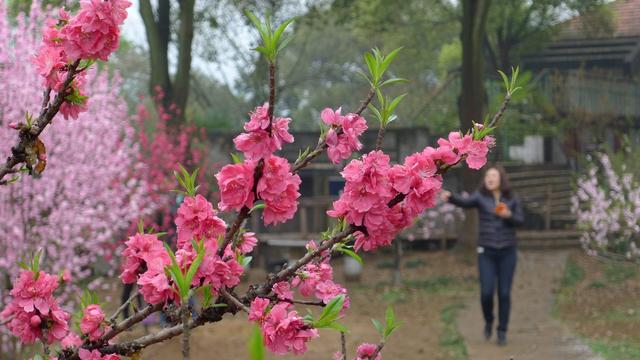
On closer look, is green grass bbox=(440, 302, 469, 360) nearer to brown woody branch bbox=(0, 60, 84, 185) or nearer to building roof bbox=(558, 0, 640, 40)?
brown woody branch bbox=(0, 60, 84, 185)

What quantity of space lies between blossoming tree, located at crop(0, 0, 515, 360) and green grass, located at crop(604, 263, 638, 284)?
13121 mm

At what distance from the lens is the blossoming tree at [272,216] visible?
1.98m

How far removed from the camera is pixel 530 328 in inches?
413

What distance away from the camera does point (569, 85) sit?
2486 cm

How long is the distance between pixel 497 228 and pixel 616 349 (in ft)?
6.07

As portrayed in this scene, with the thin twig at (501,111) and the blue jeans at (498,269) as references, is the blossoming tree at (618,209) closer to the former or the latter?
the blue jeans at (498,269)

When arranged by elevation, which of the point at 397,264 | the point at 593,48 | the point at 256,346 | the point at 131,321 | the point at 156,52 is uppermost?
the point at 593,48

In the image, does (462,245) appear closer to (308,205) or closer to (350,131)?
(308,205)

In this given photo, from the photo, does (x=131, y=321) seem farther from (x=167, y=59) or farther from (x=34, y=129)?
(x=167, y=59)

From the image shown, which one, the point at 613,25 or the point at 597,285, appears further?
the point at 613,25

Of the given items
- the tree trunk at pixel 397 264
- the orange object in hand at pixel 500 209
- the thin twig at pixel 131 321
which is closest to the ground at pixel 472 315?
the tree trunk at pixel 397 264

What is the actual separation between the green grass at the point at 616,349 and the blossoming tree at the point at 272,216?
6.83m

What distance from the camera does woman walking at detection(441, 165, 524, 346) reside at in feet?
27.9

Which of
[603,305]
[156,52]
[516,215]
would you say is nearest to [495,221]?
→ [516,215]
